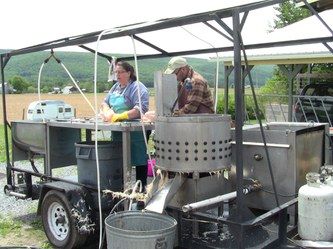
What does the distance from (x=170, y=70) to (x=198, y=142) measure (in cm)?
125

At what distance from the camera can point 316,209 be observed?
355 centimetres

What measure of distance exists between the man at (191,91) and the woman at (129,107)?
61 centimetres

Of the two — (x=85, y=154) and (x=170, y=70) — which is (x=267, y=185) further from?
(x=85, y=154)

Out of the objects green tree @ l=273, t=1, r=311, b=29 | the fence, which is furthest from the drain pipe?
green tree @ l=273, t=1, r=311, b=29

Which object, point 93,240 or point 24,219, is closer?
point 93,240

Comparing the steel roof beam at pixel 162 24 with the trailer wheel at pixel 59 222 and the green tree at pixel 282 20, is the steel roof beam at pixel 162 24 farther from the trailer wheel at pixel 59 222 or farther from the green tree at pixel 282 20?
the green tree at pixel 282 20

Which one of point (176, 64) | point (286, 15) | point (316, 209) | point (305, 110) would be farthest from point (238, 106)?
point (286, 15)

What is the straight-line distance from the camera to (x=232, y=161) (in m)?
4.21

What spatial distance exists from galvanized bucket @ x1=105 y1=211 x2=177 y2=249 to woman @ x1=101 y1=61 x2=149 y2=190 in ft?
4.74

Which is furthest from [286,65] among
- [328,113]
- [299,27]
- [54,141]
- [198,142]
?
[198,142]

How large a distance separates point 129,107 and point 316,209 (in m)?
2.62

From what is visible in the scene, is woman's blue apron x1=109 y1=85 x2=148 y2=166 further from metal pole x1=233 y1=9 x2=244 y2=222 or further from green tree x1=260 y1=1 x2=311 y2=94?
green tree x1=260 y1=1 x2=311 y2=94

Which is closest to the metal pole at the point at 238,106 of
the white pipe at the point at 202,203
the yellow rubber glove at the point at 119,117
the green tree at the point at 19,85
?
the white pipe at the point at 202,203

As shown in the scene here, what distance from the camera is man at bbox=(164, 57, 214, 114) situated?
456 cm
